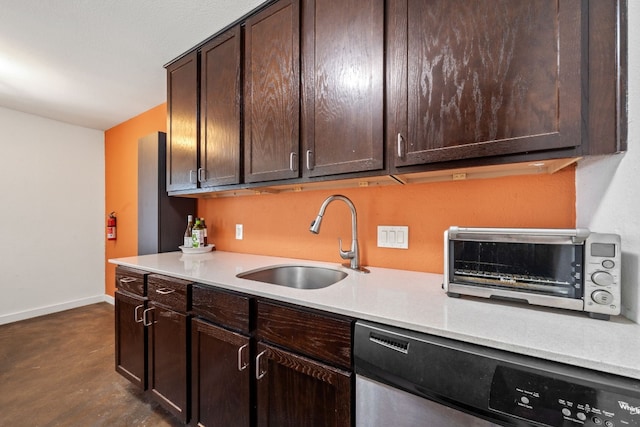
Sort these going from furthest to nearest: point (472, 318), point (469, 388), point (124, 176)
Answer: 1. point (124, 176)
2. point (472, 318)
3. point (469, 388)

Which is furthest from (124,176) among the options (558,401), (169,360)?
(558,401)

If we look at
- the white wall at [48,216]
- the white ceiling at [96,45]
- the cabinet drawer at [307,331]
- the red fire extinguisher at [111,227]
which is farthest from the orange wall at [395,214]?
the white wall at [48,216]

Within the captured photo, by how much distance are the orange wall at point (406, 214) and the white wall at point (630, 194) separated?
10.3 inches

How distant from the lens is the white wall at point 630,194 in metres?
0.71

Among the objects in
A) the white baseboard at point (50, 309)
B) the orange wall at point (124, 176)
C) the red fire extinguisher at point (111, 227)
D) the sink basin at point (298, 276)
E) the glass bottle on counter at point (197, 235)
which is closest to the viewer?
the sink basin at point (298, 276)

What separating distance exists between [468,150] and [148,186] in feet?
7.98

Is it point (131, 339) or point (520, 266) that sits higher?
point (520, 266)

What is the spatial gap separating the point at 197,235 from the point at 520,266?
211 cm

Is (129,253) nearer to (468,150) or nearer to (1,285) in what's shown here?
(1,285)

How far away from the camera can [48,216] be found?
3.22 m

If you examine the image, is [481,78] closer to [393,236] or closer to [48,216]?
[393,236]

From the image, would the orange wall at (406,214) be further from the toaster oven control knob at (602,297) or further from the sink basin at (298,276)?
the toaster oven control knob at (602,297)

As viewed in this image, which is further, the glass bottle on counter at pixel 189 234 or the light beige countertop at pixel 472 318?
the glass bottle on counter at pixel 189 234

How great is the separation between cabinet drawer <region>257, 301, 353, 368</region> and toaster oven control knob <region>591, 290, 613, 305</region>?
2.26ft
